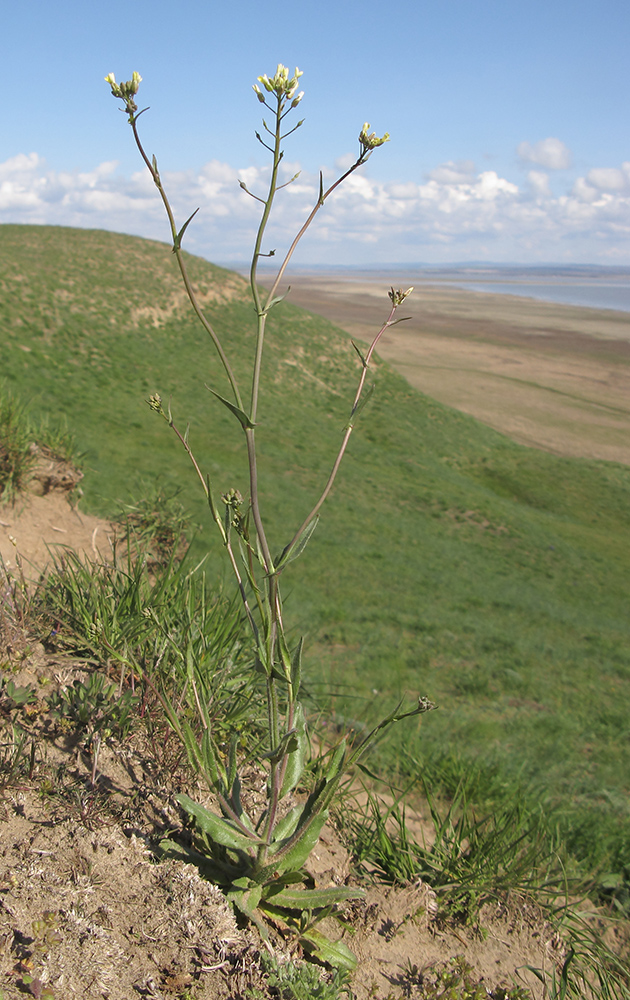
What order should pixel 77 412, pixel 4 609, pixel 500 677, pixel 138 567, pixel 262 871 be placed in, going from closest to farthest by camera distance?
pixel 262 871 → pixel 4 609 → pixel 138 567 → pixel 500 677 → pixel 77 412

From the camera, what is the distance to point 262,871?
208 centimetres

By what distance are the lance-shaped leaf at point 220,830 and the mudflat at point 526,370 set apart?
59.7ft

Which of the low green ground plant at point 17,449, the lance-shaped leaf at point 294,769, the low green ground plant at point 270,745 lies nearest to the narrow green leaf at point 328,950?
the low green ground plant at point 270,745

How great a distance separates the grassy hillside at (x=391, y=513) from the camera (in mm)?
5312

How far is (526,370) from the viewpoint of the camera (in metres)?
→ 32.2

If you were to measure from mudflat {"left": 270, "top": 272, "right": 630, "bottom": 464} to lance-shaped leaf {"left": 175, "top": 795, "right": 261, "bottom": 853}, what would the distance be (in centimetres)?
1819

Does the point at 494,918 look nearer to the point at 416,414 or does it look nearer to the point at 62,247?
the point at 416,414

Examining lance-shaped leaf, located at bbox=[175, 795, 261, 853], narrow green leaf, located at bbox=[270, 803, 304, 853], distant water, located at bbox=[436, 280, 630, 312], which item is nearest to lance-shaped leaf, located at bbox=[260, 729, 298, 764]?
lance-shaped leaf, located at bbox=[175, 795, 261, 853]

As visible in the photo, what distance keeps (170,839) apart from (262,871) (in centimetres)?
39

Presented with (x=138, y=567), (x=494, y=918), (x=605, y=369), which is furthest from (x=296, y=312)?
(x=605, y=369)

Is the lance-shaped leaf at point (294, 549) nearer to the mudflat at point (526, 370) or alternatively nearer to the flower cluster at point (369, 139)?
the flower cluster at point (369, 139)

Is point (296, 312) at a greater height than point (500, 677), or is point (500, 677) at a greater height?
point (296, 312)

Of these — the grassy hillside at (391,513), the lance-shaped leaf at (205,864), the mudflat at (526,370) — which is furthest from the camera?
the mudflat at (526,370)

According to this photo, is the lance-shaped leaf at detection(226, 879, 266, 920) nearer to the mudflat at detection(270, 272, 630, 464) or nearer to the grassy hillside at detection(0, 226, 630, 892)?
the grassy hillside at detection(0, 226, 630, 892)
